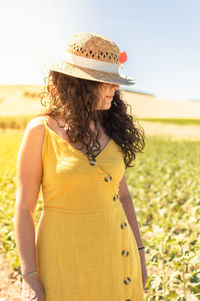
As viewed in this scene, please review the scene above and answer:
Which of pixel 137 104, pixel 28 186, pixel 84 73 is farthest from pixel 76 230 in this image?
pixel 137 104

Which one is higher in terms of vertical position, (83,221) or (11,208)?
(83,221)

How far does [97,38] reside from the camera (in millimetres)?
1555

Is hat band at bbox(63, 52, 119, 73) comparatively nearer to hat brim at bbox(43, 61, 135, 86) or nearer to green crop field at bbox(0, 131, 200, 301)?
hat brim at bbox(43, 61, 135, 86)

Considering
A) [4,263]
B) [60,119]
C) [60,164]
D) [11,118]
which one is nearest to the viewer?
[60,164]

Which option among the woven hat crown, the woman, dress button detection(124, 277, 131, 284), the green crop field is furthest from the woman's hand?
the green crop field

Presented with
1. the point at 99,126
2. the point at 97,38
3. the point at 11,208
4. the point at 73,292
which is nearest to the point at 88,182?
the point at 99,126

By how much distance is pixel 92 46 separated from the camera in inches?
60.6

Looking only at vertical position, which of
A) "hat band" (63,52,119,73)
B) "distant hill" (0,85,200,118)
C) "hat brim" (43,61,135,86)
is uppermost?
"hat band" (63,52,119,73)

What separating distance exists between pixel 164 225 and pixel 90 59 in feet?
10.5

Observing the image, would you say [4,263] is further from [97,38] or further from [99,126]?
[97,38]

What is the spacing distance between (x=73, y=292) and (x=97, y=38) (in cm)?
102

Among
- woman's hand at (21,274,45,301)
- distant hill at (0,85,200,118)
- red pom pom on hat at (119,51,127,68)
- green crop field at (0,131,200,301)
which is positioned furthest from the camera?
distant hill at (0,85,200,118)

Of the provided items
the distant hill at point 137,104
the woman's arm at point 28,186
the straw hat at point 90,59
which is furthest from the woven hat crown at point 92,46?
the distant hill at point 137,104

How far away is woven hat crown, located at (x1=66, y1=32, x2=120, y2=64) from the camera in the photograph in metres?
1.54
